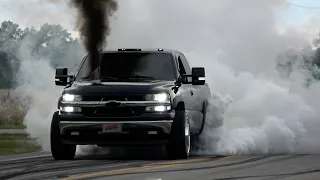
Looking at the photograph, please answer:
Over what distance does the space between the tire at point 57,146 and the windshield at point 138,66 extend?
1383 mm

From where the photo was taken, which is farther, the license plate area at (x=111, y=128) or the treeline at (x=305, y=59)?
the treeline at (x=305, y=59)

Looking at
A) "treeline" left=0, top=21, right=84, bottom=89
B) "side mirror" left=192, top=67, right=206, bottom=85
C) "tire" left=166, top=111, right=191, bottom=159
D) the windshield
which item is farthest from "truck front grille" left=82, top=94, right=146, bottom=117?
"treeline" left=0, top=21, right=84, bottom=89

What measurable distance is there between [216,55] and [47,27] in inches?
1092

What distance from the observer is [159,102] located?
13539 mm

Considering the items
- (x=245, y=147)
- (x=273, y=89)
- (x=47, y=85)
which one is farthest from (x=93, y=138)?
(x=47, y=85)

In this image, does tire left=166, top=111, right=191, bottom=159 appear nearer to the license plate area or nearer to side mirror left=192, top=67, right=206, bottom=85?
the license plate area

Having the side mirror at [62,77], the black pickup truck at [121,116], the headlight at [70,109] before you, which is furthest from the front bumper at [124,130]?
the side mirror at [62,77]

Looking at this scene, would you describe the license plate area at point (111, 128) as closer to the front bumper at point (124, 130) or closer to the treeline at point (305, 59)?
the front bumper at point (124, 130)

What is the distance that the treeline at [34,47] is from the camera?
3728 cm

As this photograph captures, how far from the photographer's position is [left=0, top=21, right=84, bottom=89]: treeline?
122 feet

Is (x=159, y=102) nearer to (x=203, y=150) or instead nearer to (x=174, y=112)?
(x=174, y=112)

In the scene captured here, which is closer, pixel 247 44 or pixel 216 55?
pixel 216 55

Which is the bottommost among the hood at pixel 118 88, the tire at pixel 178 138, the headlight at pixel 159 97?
the tire at pixel 178 138

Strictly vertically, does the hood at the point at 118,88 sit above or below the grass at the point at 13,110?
above
